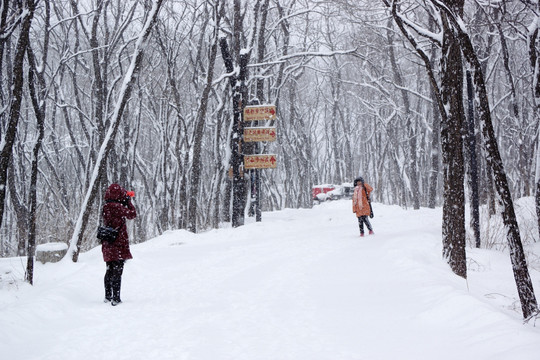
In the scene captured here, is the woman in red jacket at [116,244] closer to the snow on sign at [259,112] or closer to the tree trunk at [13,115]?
the tree trunk at [13,115]

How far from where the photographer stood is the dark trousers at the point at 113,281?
609 centimetres

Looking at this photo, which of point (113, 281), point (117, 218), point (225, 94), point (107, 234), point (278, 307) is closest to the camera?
point (278, 307)

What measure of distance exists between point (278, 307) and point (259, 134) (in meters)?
9.07

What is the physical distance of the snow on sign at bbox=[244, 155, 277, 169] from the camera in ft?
45.4

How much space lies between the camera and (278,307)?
5.55 metres

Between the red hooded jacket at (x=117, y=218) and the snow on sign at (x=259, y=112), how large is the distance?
8.01 meters

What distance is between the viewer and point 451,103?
7.20 m

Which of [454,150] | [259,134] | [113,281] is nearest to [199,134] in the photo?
[259,134]

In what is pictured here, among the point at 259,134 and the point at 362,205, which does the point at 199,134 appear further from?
the point at 362,205

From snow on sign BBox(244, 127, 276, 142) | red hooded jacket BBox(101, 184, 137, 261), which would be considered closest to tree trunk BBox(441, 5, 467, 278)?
red hooded jacket BBox(101, 184, 137, 261)

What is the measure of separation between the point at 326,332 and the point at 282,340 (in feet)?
1.79

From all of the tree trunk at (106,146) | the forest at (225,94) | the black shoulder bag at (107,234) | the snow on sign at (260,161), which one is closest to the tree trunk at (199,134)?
the forest at (225,94)

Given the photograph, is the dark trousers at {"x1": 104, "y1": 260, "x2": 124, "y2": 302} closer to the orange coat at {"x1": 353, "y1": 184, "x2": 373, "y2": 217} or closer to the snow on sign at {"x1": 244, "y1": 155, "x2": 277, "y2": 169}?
the orange coat at {"x1": 353, "y1": 184, "x2": 373, "y2": 217}

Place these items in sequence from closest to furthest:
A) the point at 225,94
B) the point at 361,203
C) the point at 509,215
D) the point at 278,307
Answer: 1. the point at 509,215
2. the point at 278,307
3. the point at 361,203
4. the point at 225,94
